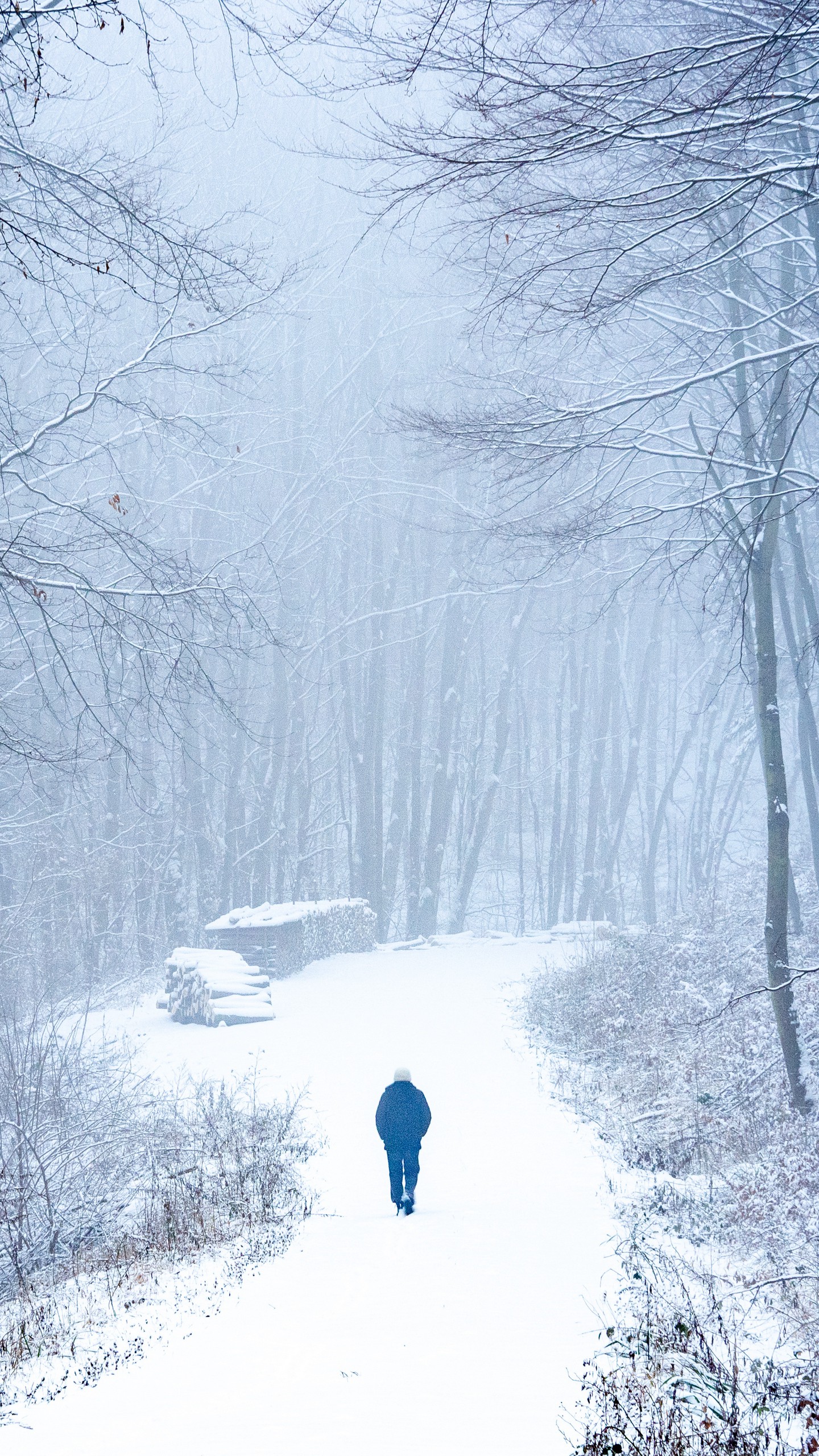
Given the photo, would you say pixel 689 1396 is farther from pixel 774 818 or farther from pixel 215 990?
pixel 215 990

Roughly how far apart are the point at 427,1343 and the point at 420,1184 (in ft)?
14.2

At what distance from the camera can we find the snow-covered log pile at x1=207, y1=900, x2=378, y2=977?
77.2 feet

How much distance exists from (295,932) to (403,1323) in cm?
1935

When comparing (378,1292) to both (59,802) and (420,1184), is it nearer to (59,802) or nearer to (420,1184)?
(420,1184)

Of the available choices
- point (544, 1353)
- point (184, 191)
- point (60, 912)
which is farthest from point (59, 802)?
point (544, 1353)

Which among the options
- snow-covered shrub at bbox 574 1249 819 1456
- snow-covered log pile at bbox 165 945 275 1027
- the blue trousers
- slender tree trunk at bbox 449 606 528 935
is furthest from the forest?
snow-covered log pile at bbox 165 945 275 1027

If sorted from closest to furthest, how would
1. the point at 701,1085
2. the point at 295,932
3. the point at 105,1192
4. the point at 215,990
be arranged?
the point at 105,1192 → the point at 701,1085 → the point at 215,990 → the point at 295,932

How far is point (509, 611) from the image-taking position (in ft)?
135

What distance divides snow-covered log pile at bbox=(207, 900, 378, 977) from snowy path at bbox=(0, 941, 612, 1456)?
11.2 metres

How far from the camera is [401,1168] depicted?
816cm

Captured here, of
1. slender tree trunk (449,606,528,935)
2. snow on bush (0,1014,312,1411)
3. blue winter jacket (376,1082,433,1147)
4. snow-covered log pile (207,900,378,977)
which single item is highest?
slender tree trunk (449,606,528,935)

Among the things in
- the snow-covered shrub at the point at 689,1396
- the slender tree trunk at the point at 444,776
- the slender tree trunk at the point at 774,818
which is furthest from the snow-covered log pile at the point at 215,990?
the snow-covered shrub at the point at 689,1396

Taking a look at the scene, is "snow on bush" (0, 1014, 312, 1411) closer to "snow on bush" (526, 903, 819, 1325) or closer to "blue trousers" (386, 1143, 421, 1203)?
"blue trousers" (386, 1143, 421, 1203)

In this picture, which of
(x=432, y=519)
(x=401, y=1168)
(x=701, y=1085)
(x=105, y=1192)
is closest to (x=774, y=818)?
(x=701, y=1085)
